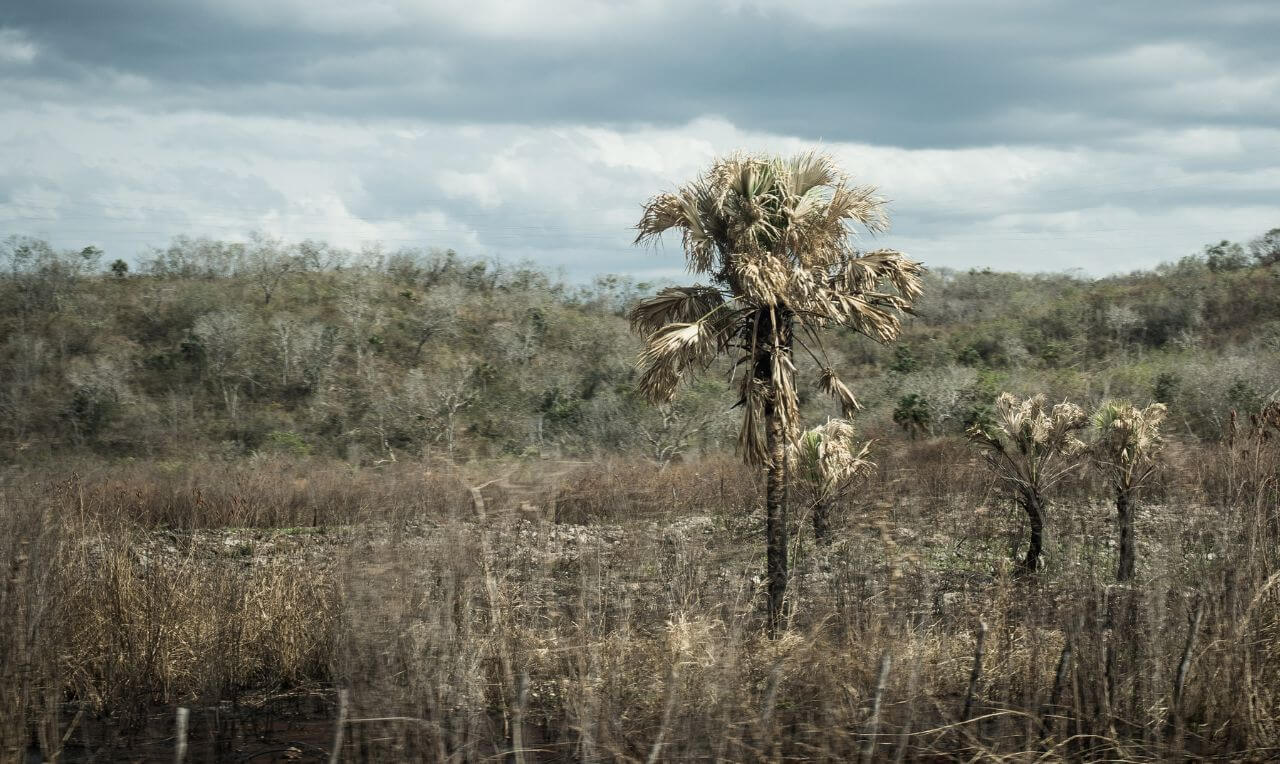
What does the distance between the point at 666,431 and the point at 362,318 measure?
24598mm

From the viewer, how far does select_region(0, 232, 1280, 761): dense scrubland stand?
7.16 meters

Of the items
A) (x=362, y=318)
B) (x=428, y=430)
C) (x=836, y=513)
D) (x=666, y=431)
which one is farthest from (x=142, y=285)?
(x=836, y=513)

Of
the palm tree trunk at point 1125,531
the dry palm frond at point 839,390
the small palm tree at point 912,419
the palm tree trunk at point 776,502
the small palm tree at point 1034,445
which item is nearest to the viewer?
the palm tree trunk at point 776,502

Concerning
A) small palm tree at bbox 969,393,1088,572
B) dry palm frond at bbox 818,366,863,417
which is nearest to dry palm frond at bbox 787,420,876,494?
small palm tree at bbox 969,393,1088,572

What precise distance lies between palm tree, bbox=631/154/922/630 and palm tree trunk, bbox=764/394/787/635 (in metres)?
0.01

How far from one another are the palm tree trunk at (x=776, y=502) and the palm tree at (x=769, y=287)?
0.6 inches

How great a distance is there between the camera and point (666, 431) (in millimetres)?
43656

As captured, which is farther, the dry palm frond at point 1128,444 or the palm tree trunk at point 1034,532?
the dry palm frond at point 1128,444

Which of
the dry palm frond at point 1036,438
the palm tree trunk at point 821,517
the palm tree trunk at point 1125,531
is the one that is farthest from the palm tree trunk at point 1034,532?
the palm tree trunk at point 821,517

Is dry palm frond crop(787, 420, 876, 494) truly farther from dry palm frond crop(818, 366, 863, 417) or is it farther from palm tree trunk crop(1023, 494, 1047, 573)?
dry palm frond crop(818, 366, 863, 417)

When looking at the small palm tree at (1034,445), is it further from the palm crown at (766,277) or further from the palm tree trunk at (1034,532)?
the palm crown at (766,277)

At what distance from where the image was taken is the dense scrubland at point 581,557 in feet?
23.5

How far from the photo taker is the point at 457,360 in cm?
5844

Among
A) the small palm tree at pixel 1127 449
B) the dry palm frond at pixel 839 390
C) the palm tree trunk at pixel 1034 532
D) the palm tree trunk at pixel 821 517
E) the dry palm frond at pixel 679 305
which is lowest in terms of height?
the palm tree trunk at pixel 821 517
